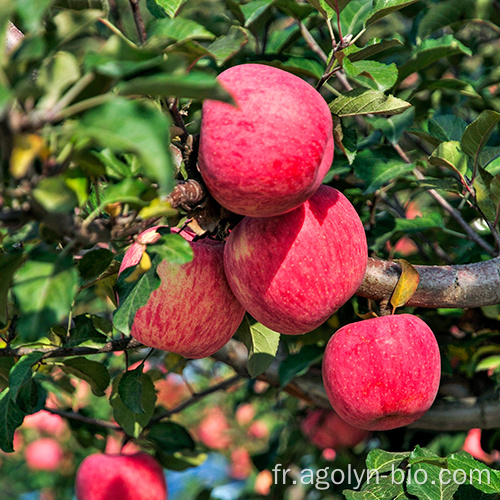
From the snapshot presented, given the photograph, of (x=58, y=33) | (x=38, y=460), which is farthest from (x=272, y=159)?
(x=38, y=460)

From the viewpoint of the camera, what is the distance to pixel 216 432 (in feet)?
9.23

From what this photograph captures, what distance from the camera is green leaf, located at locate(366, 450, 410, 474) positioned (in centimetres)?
81

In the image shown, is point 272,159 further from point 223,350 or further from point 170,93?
point 223,350

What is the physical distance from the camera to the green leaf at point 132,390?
913mm

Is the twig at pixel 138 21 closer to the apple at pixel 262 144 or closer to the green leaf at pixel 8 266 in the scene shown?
the apple at pixel 262 144

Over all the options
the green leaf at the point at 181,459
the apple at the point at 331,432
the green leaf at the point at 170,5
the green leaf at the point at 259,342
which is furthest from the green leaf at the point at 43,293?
the apple at the point at 331,432

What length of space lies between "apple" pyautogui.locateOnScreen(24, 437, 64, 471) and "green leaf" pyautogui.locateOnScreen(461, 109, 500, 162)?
2464 millimetres

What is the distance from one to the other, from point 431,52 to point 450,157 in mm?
220

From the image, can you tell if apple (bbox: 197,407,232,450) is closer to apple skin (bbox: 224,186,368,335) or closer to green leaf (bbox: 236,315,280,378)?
green leaf (bbox: 236,315,280,378)

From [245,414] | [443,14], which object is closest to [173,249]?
[443,14]

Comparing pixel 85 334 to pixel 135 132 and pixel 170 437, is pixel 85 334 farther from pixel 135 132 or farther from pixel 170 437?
pixel 135 132

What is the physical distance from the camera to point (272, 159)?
0.62 m

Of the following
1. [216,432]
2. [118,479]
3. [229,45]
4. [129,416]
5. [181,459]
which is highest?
[229,45]

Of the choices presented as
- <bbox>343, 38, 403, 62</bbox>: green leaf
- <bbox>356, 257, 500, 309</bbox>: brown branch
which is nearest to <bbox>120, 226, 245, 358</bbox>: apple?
<bbox>356, 257, 500, 309</bbox>: brown branch
